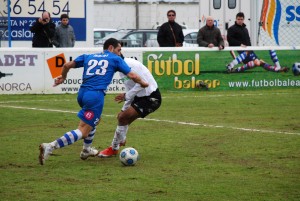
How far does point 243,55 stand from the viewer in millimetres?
24672

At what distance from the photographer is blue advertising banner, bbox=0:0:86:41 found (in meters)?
27.6

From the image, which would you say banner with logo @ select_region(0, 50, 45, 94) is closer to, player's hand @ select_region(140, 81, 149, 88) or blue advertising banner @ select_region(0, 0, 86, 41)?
blue advertising banner @ select_region(0, 0, 86, 41)

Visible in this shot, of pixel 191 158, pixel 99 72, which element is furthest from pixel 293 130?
pixel 99 72

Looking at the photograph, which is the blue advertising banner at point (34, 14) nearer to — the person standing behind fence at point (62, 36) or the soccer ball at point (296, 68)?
the person standing behind fence at point (62, 36)

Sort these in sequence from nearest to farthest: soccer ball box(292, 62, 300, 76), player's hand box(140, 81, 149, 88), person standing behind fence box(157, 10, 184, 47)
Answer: player's hand box(140, 81, 149, 88) → person standing behind fence box(157, 10, 184, 47) → soccer ball box(292, 62, 300, 76)

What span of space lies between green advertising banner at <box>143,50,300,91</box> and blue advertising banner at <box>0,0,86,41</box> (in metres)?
5.21

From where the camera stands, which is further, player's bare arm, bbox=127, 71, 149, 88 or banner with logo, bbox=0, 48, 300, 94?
banner with logo, bbox=0, 48, 300, 94

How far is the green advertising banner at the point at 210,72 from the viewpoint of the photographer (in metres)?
24.0

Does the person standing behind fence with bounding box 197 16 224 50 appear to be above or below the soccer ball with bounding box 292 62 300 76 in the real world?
above

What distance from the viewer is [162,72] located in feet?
78.8

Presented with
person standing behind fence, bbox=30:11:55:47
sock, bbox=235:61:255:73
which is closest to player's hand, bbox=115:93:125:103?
person standing behind fence, bbox=30:11:55:47

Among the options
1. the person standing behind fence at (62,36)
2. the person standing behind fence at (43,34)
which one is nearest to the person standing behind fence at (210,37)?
the person standing behind fence at (62,36)

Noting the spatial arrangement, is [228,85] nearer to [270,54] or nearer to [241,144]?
[270,54]

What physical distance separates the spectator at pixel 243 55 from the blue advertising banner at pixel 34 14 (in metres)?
5.60
